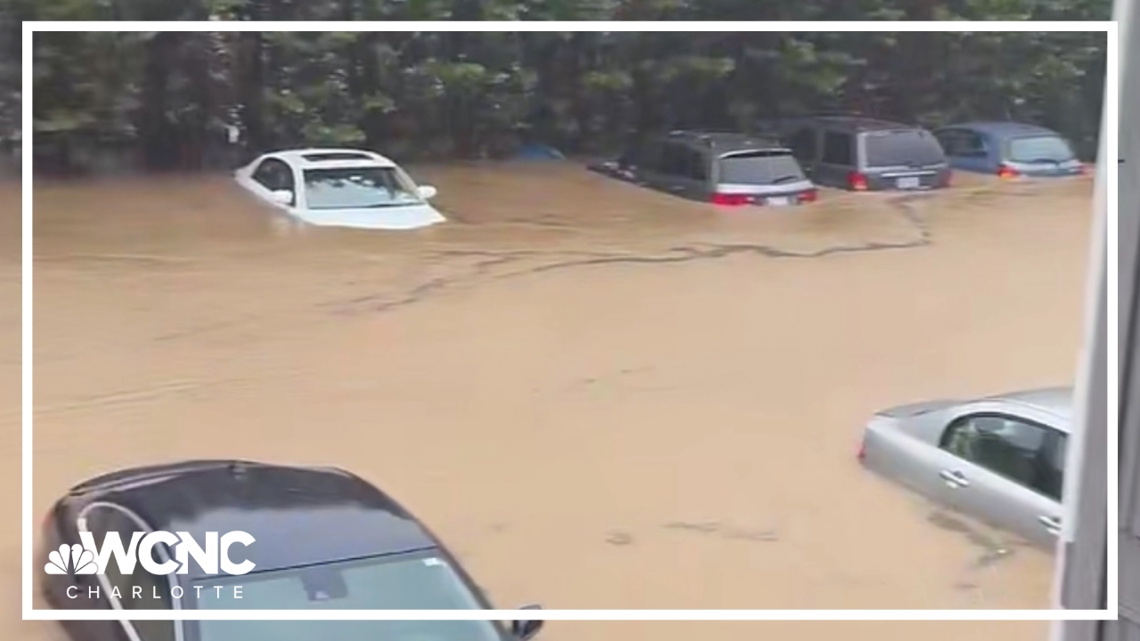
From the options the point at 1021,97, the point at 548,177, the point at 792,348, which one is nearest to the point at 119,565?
the point at 548,177

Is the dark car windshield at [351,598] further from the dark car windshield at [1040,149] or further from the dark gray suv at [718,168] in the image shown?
the dark car windshield at [1040,149]

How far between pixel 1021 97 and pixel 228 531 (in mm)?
985

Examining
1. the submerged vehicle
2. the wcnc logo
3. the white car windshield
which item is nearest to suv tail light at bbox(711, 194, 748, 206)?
the white car windshield

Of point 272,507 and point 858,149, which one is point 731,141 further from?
point 272,507

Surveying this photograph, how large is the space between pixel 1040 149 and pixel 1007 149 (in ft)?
0.12

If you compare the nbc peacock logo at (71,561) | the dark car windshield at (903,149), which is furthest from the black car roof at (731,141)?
the nbc peacock logo at (71,561)

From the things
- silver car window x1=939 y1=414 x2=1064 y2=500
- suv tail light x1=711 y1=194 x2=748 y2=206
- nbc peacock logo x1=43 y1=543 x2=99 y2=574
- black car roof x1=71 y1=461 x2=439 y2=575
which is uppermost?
suv tail light x1=711 y1=194 x2=748 y2=206

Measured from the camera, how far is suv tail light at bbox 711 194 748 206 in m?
1.53

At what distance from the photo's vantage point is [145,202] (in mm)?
1487

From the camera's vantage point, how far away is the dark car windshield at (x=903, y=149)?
4.93 feet

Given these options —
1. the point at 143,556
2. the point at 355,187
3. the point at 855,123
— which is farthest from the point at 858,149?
the point at 143,556

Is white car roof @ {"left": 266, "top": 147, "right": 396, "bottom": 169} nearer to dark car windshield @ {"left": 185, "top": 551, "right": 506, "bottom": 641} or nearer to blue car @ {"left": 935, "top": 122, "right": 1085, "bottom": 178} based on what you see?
dark car windshield @ {"left": 185, "top": 551, "right": 506, "bottom": 641}

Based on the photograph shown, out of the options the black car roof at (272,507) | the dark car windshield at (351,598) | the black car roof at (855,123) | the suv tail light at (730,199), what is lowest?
the dark car windshield at (351,598)

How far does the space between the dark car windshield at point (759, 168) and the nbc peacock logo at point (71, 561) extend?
795 mm
